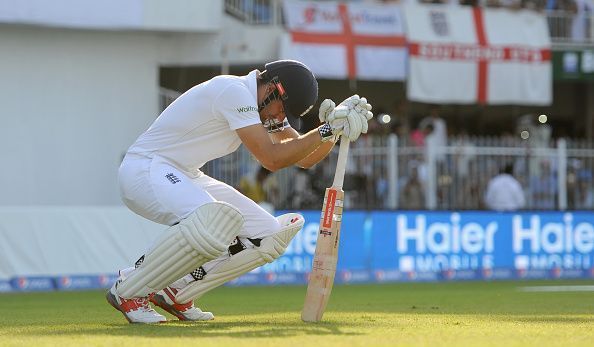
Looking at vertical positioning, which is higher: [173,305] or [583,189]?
[173,305]

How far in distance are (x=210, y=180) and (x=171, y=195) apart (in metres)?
0.72

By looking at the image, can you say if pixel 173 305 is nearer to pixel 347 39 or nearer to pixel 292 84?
pixel 292 84

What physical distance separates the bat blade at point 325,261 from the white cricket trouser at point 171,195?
1.38 ft

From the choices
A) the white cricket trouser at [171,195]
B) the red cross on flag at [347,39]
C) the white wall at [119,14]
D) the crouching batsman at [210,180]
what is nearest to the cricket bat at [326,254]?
the crouching batsman at [210,180]

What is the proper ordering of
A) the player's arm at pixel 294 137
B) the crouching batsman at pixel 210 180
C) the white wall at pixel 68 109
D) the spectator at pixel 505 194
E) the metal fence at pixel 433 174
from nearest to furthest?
the crouching batsman at pixel 210 180
the player's arm at pixel 294 137
the spectator at pixel 505 194
the metal fence at pixel 433 174
the white wall at pixel 68 109

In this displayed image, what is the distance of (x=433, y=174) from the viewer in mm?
21828

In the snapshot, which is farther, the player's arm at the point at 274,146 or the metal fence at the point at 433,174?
the metal fence at the point at 433,174

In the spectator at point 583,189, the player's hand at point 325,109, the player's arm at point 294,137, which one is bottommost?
the spectator at point 583,189

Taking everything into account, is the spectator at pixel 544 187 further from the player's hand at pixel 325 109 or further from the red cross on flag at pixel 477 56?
the player's hand at pixel 325 109

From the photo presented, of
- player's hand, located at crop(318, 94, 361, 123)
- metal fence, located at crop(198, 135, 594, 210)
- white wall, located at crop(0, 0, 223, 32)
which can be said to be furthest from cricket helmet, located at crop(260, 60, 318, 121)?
white wall, located at crop(0, 0, 223, 32)

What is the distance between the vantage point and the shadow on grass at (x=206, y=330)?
25.4ft

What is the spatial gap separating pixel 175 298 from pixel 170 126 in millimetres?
1194

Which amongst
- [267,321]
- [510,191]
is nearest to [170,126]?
[267,321]

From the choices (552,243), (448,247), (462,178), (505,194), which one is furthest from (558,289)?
(462,178)
